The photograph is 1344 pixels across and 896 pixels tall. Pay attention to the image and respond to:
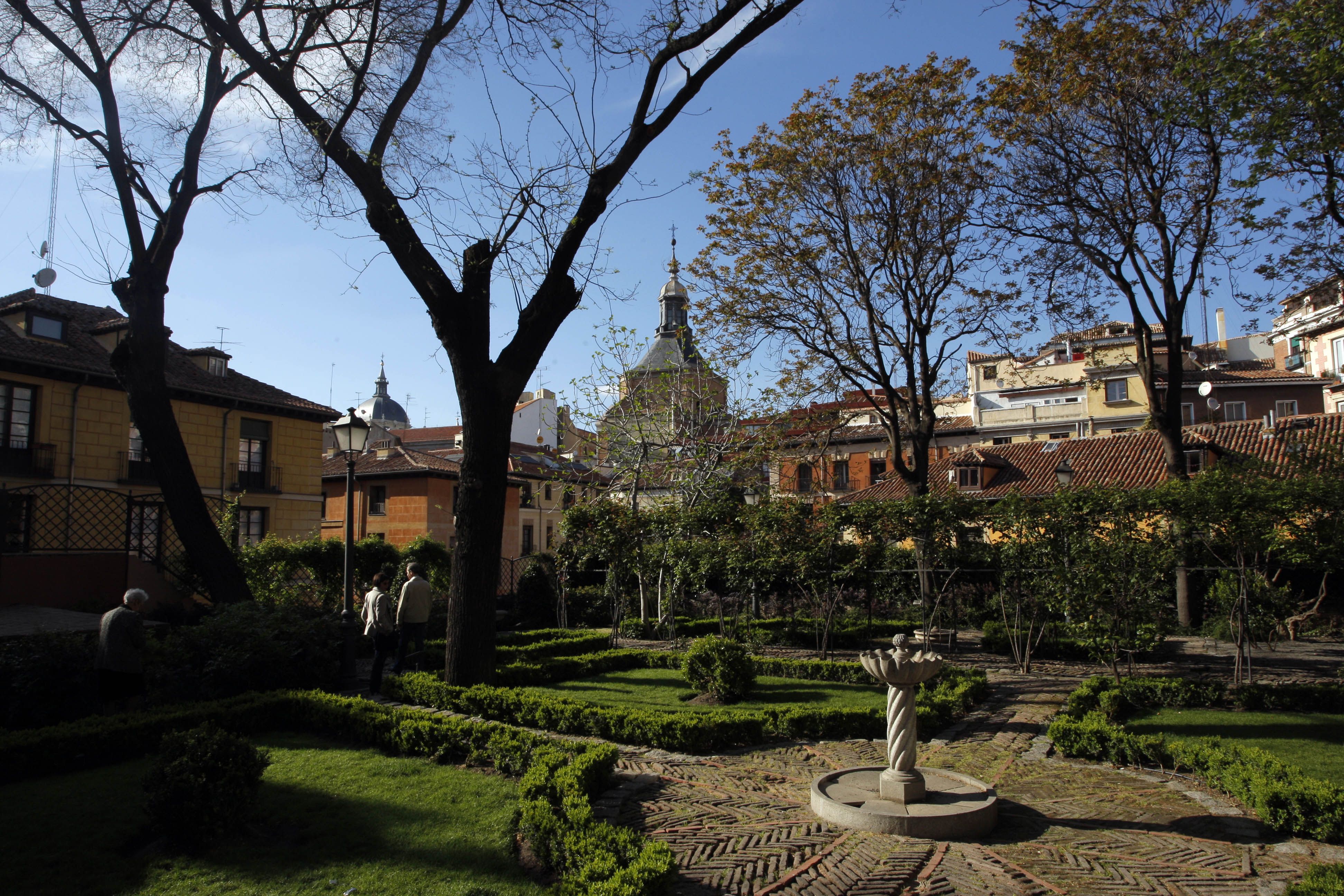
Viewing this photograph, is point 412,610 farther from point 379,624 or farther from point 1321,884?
point 1321,884

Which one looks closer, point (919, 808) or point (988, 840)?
point (988, 840)

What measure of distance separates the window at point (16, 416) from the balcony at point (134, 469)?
226 centimetres

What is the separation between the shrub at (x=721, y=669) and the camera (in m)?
10.2

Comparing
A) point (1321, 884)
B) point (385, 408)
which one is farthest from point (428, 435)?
point (1321, 884)

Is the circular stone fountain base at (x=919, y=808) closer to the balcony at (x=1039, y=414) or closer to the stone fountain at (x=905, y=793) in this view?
the stone fountain at (x=905, y=793)

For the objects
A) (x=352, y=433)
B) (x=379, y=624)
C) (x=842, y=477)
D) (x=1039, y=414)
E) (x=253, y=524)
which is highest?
(x=1039, y=414)

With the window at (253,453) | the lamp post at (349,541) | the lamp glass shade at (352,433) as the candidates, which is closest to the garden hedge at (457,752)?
the lamp post at (349,541)

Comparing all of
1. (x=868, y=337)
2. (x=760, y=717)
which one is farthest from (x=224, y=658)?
(x=868, y=337)

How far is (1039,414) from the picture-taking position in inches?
1612

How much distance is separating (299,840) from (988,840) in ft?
14.7

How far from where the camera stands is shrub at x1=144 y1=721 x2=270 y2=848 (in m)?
5.20

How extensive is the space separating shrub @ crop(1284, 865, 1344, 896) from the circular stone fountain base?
1699 millimetres

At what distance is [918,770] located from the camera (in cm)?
599

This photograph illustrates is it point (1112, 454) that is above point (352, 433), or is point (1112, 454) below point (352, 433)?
above
